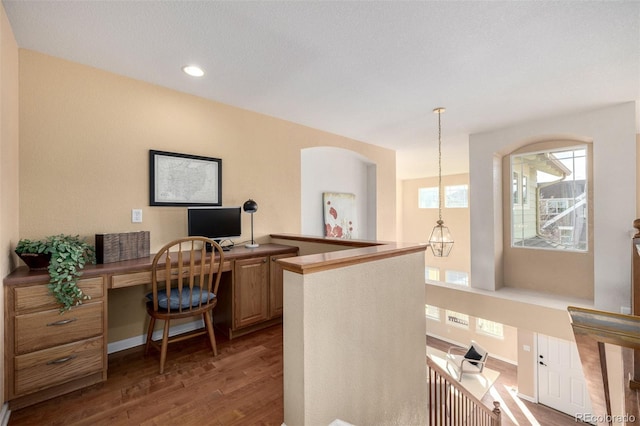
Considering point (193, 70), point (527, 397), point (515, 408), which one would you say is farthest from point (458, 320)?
point (193, 70)

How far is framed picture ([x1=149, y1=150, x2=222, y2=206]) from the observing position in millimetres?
2703

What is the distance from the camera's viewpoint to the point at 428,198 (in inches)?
349

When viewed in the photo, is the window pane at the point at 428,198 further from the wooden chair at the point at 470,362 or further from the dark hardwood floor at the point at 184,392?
the dark hardwood floor at the point at 184,392

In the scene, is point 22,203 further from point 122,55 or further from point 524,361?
point 524,361

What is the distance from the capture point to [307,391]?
1388mm

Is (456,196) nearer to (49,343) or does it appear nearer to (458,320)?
(458,320)

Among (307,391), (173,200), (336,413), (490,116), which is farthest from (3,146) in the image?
(490,116)

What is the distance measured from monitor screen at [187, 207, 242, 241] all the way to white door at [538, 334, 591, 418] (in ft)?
19.5

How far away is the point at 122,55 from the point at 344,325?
261 centimetres

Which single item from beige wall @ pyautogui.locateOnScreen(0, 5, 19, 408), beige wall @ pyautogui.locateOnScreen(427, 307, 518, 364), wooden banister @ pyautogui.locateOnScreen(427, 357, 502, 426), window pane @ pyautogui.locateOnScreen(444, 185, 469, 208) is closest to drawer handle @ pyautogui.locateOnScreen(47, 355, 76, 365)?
beige wall @ pyautogui.locateOnScreen(0, 5, 19, 408)

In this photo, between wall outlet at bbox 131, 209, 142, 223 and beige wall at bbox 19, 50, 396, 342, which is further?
wall outlet at bbox 131, 209, 142, 223

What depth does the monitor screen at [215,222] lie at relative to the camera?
9.02 ft

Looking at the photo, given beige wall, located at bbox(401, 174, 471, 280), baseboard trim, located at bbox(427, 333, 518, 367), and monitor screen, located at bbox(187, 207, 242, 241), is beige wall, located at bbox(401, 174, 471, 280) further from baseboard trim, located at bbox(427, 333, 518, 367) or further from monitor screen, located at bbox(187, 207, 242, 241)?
monitor screen, located at bbox(187, 207, 242, 241)

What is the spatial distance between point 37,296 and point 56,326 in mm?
223
